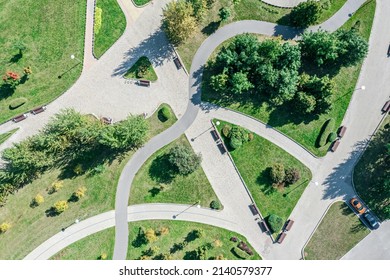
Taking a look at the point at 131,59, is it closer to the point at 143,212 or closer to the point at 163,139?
the point at 163,139

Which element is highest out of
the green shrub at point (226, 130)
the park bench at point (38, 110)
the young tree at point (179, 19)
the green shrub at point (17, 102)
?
the green shrub at point (17, 102)

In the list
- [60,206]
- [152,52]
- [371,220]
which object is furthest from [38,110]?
[371,220]

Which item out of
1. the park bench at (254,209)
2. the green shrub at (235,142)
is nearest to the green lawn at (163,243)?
the park bench at (254,209)

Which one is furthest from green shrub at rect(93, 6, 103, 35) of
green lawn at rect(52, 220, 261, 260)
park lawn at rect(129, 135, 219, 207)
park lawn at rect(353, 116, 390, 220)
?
park lawn at rect(353, 116, 390, 220)

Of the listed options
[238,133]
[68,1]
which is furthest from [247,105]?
[68,1]

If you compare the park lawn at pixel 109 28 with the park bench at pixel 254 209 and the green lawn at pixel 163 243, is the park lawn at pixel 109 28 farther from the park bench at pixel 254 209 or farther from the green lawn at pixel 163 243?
the park bench at pixel 254 209

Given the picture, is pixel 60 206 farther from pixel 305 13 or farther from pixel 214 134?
pixel 305 13
